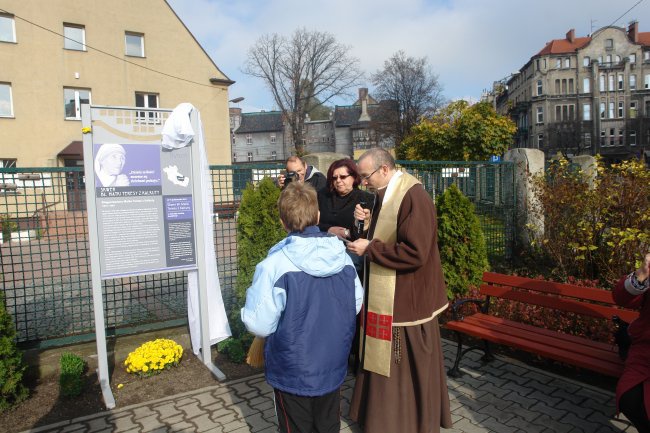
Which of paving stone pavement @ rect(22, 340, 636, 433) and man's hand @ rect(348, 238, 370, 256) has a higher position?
man's hand @ rect(348, 238, 370, 256)

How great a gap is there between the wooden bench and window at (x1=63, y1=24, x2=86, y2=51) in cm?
2349

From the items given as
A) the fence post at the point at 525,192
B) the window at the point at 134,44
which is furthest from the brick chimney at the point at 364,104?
the fence post at the point at 525,192

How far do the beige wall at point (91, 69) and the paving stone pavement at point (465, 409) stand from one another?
21.3m

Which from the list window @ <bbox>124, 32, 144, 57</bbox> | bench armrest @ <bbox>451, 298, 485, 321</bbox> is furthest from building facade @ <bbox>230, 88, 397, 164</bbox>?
bench armrest @ <bbox>451, 298, 485, 321</bbox>

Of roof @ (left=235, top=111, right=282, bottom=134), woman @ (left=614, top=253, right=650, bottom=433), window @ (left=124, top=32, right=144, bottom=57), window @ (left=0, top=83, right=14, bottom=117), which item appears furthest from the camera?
roof @ (left=235, top=111, right=282, bottom=134)

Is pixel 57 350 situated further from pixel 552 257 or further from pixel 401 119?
pixel 401 119

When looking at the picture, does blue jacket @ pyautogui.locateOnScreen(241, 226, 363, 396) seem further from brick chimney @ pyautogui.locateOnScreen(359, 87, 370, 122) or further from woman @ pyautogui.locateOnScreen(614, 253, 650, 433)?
brick chimney @ pyautogui.locateOnScreen(359, 87, 370, 122)

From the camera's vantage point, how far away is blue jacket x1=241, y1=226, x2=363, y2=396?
2396 millimetres

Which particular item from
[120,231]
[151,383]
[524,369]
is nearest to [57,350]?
[151,383]

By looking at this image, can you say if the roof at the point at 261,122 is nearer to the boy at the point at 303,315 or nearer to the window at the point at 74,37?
the window at the point at 74,37

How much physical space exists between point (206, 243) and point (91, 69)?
2167 cm

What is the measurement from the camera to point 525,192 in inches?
319

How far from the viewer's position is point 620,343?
332cm

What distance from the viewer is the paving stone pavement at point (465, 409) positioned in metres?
3.59
